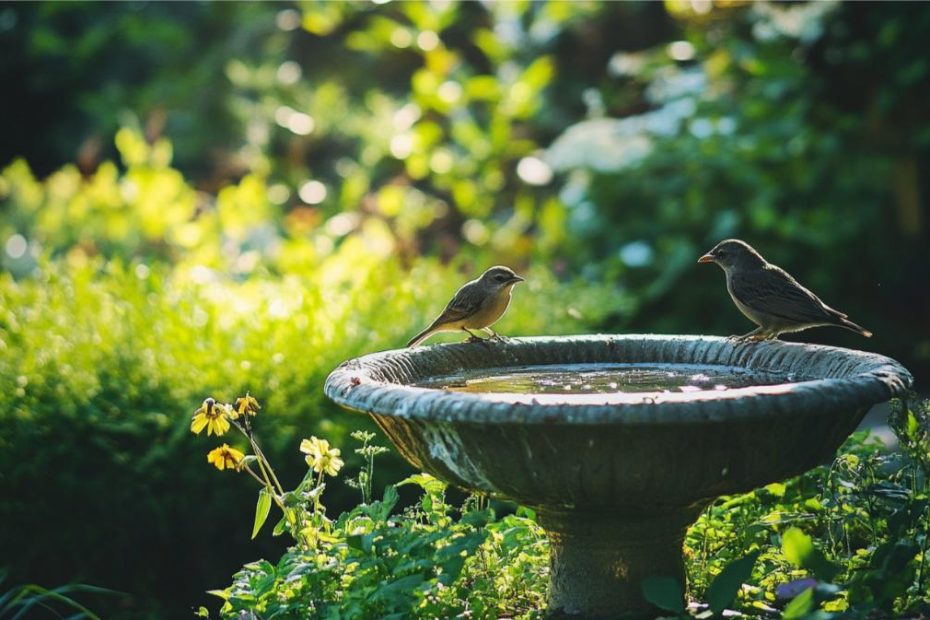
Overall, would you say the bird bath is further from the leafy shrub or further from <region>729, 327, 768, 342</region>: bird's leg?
the leafy shrub

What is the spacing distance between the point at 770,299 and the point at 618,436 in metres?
1.11

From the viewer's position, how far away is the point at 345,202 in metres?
8.72

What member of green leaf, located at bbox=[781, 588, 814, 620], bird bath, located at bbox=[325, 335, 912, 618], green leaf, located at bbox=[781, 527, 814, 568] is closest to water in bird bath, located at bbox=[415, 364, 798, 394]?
bird bath, located at bbox=[325, 335, 912, 618]

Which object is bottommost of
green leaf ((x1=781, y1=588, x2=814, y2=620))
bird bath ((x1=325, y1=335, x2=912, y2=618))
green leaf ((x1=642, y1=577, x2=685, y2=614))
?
green leaf ((x1=642, y1=577, x2=685, y2=614))

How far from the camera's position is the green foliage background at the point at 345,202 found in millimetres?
3920

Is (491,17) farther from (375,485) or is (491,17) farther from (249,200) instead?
(375,485)

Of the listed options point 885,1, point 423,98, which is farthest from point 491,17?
point 885,1

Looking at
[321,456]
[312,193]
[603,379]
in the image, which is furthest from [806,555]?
[312,193]

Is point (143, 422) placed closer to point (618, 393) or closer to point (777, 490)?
point (618, 393)

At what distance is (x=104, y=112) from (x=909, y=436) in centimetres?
917

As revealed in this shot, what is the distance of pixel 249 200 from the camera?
26.6 ft

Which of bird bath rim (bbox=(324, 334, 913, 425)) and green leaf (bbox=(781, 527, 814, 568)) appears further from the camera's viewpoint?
green leaf (bbox=(781, 527, 814, 568))

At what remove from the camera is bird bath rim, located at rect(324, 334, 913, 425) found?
2.20 metres

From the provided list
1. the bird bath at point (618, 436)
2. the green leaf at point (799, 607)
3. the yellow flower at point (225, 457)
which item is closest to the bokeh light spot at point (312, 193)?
the bird bath at point (618, 436)
